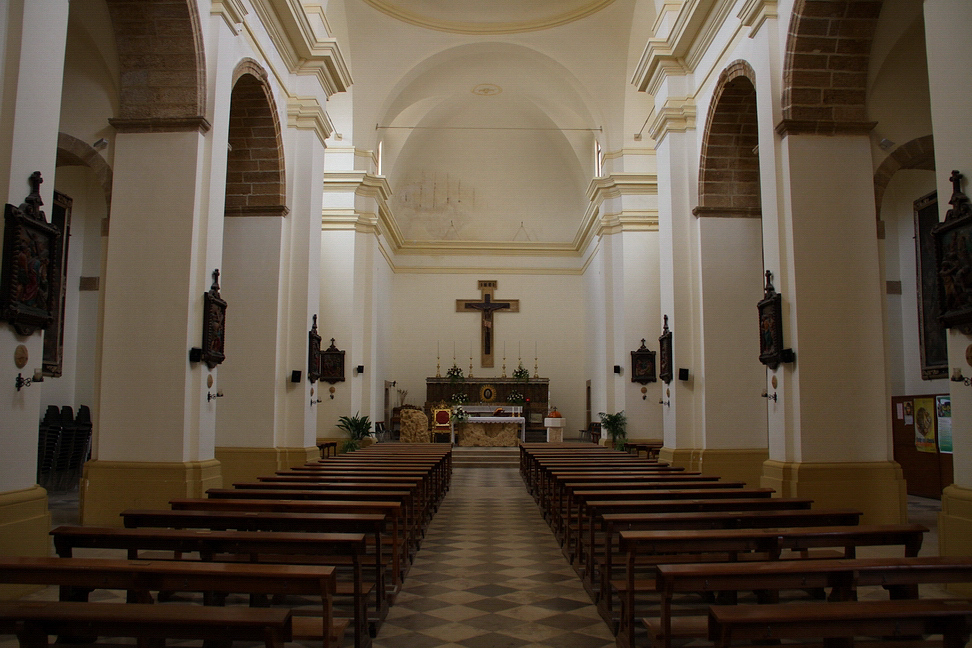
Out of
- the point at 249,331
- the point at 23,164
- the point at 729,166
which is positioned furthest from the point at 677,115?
the point at 23,164

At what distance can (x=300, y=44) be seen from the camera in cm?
1055

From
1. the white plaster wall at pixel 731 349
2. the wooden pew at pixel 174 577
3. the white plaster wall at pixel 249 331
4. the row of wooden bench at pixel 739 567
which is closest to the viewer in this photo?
the row of wooden bench at pixel 739 567

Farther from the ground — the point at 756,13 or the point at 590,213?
the point at 590,213

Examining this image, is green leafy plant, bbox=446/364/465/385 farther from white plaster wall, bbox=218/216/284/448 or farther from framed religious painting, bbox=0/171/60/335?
framed religious painting, bbox=0/171/60/335

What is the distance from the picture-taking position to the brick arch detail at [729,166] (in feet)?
33.0

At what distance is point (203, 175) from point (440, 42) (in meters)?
11.5

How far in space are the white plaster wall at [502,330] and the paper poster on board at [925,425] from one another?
12.6 metres

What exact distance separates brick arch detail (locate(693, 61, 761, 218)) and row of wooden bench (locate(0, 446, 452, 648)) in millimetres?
6560

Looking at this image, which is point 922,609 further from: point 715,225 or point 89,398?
point 89,398

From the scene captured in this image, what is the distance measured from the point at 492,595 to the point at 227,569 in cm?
256

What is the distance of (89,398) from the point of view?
1330 centimetres

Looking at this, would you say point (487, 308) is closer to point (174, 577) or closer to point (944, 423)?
point (944, 423)

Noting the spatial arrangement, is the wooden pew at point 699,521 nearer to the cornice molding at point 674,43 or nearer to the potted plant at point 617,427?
the cornice molding at point 674,43

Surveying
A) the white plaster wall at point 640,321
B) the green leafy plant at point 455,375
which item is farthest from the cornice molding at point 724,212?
the green leafy plant at point 455,375
